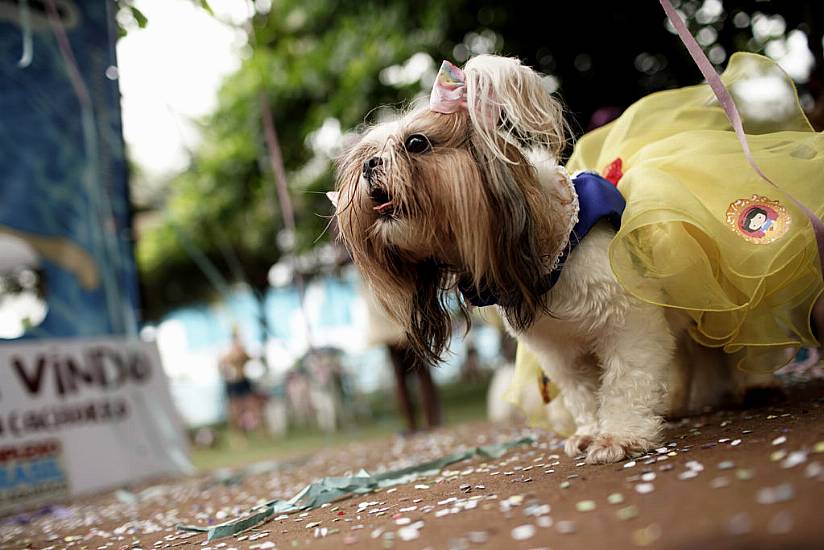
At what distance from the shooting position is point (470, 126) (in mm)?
2529

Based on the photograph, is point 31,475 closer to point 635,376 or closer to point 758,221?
point 635,376

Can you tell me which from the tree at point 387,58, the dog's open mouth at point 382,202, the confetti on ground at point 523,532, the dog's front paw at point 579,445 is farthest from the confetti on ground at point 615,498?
the tree at point 387,58

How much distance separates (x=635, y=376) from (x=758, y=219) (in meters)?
0.76

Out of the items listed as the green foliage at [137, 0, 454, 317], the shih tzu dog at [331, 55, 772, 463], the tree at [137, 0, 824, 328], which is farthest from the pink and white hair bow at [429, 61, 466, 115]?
the green foliage at [137, 0, 454, 317]

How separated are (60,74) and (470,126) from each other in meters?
5.02

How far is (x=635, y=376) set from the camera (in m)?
2.74

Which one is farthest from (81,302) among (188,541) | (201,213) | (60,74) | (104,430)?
(201,213)

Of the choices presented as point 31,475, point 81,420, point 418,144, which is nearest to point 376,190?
point 418,144

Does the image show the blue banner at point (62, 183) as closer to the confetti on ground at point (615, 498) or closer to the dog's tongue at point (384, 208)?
the dog's tongue at point (384, 208)

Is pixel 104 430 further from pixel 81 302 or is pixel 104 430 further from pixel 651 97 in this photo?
pixel 651 97

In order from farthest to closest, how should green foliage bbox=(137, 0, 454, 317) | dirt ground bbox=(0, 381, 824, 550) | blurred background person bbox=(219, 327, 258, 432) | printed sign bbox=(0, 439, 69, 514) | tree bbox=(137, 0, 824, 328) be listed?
blurred background person bbox=(219, 327, 258, 432) < green foliage bbox=(137, 0, 454, 317) < tree bbox=(137, 0, 824, 328) < printed sign bbox=(0, 439, 69, 514) < dirt ground bbox=(0, 381, 824, 550)

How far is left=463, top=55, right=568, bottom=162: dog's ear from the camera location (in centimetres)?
247

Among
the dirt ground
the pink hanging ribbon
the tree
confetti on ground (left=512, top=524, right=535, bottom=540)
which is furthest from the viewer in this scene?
the tree

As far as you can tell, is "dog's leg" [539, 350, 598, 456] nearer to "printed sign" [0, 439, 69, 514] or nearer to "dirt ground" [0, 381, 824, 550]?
"dirt ground" [0, 381, 824, 550]
